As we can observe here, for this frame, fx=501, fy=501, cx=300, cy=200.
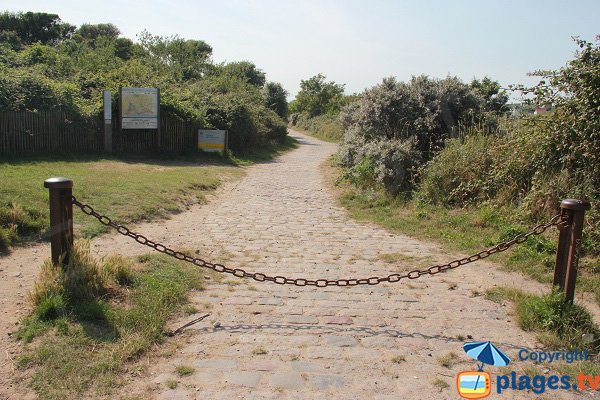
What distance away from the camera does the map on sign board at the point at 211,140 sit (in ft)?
70.7

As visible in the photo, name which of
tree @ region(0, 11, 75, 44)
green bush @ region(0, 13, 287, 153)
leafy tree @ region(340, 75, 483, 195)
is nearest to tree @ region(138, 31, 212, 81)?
green bush @ region(0, 13, 287, 153)

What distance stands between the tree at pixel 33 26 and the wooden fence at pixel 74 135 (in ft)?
132

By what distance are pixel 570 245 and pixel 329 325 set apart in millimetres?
2408

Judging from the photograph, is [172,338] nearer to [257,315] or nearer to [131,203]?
[257,315]

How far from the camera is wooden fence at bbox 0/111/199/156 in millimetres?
15930

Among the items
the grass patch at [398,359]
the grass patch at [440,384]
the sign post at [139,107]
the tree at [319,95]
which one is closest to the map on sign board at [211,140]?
the sign post at [139,107]

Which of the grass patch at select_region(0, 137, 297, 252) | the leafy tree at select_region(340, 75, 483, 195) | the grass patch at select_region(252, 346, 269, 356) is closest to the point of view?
the grass patch at select_region(252, 346, 269, 356)

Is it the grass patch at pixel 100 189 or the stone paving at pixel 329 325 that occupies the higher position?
the grass patch at pixel 100 189

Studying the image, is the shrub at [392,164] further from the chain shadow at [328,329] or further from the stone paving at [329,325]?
the chain shadow at [328,329]

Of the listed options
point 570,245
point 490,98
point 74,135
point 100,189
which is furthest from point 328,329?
point 74,135

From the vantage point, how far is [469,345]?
4.49m

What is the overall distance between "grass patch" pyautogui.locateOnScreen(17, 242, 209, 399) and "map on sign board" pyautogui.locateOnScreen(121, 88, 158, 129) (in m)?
14.3

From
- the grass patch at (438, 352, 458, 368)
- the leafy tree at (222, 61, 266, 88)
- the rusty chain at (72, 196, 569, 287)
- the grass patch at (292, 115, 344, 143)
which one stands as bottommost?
the grass patch at (438, 352, 458, 368)

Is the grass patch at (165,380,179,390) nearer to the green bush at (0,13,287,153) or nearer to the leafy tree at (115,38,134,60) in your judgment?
the green bush at (0,13,287,153)
